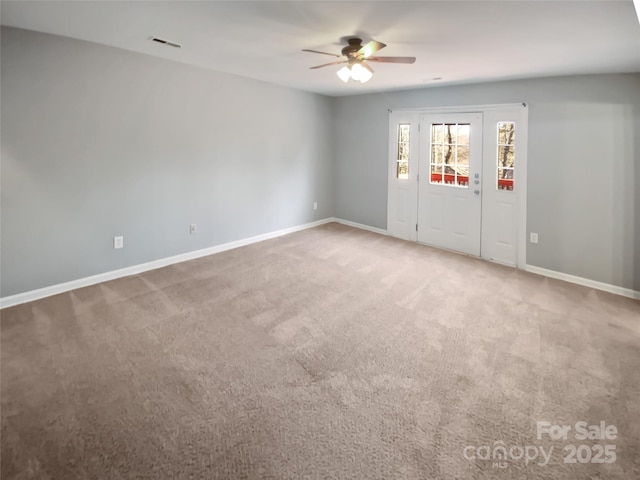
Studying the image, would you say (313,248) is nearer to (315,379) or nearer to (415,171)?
(415,171)

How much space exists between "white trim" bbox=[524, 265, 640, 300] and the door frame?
187mm

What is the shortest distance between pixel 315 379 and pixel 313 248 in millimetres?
3112

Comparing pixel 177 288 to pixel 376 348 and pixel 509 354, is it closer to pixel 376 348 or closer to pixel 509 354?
pixel 376 348

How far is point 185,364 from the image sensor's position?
8.37 ft

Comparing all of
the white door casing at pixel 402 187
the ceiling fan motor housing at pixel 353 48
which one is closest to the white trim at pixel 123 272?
the white door casing at pixel 402 187

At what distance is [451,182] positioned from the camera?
5352 millimetres

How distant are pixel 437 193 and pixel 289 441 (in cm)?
455

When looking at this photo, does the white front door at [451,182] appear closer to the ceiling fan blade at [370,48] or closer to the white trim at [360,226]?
the white trim at [360,226]

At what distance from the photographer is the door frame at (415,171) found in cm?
450

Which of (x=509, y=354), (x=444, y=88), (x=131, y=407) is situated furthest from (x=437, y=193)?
(x=131, y=407)

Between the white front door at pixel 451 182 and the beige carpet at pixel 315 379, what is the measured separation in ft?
4.51

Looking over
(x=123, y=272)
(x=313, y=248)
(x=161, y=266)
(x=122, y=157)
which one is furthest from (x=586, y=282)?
(x=122, y=157)

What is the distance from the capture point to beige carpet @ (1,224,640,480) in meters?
1.77

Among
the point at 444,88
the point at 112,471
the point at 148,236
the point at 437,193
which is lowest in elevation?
the point at 112,471
